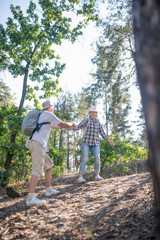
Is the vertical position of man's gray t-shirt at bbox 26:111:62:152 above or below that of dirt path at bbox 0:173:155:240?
above

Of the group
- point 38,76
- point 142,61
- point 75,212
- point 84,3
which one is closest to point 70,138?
point 38,76

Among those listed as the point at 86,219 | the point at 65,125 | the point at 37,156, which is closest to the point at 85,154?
the point at 65,125

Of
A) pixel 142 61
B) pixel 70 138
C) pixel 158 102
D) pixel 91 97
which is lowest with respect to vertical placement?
pixel 158 102

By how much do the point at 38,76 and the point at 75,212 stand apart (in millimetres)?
8249

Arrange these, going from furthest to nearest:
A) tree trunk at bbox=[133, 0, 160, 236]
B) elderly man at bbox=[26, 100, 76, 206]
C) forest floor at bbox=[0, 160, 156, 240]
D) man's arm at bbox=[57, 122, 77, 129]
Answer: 1. man's arm at bbox=[57, 122, 77, 129]
2. elderly man at bbox=[26, 100, 76, 206]
3. forest floor at bbox=[0, 160, 156, 240]
4. tree trunk at bbox=[133, 0, 160, 236]

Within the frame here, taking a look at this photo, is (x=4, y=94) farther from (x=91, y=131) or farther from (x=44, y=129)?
(x=44, y=129)

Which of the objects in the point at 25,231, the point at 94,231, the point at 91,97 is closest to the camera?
the point at 94,231

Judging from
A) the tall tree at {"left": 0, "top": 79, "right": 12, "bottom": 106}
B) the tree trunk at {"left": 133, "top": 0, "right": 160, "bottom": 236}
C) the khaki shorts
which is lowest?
the khaki shorts

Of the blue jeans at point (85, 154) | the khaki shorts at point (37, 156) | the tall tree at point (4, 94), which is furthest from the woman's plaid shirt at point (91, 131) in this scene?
the tall tree at point (4, 94)

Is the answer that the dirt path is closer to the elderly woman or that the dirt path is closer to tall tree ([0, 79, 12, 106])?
the elderly woman

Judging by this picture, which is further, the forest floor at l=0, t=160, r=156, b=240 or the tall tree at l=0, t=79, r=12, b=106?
the tall tree at l=0, t=79, r=12, b=106

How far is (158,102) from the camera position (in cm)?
104

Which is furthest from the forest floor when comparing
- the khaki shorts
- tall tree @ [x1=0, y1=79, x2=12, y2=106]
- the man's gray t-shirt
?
tall tree @ [x1=0, y1=79, x2=12, y2=106]

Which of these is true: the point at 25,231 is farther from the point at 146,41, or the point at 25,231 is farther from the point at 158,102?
the point at 146,41
